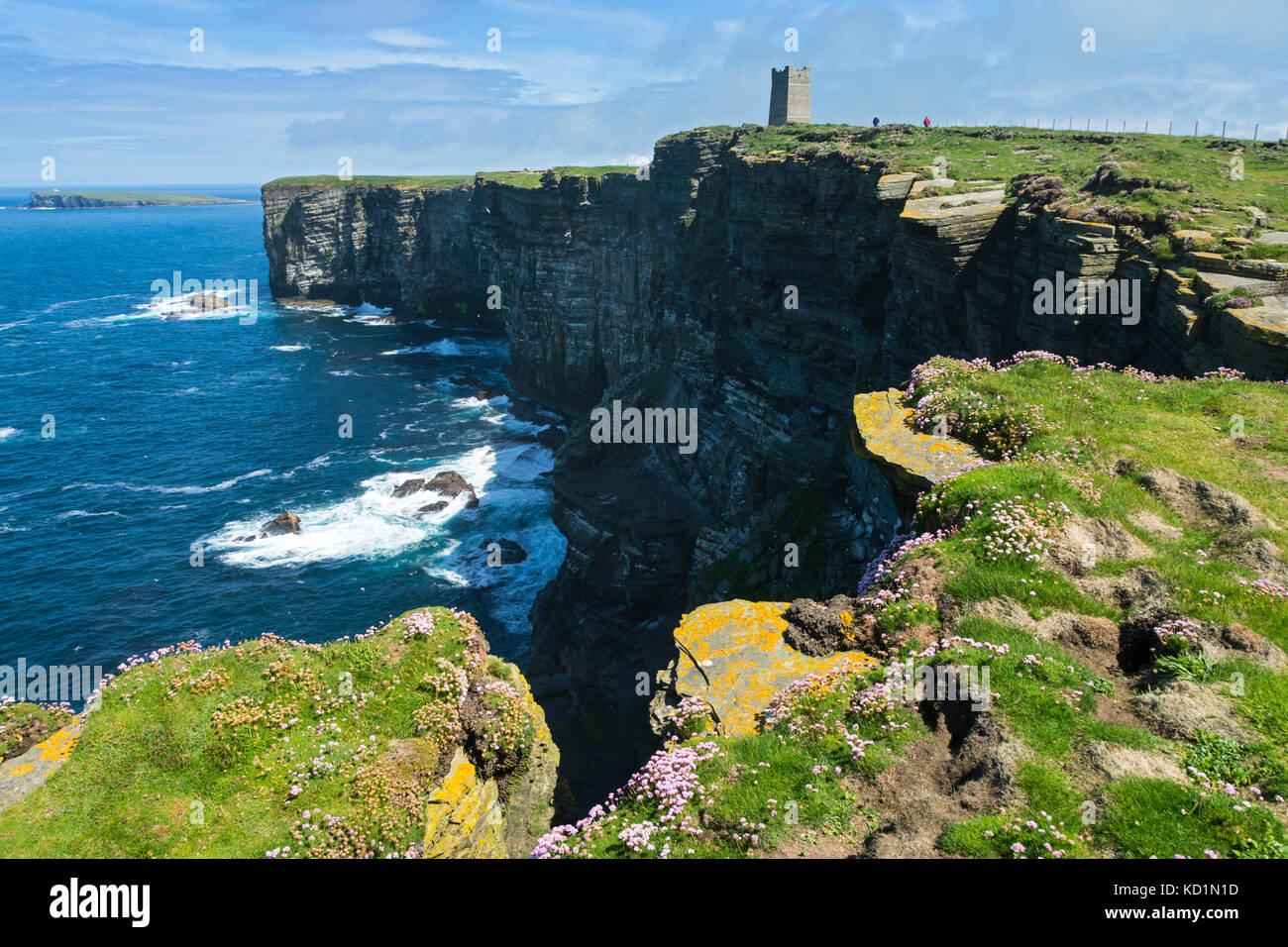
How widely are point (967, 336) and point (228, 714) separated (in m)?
28.9

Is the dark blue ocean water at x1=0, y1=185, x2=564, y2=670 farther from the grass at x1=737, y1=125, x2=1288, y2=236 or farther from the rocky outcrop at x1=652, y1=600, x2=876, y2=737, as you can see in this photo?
the rocky outcrop at x1=652, y1=600, x2=876, y2=737

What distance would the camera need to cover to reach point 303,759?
13.2m

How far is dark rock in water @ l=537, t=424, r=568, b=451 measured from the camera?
261 feet

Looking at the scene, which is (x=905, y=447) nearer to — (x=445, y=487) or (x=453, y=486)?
(x=453, y=486)

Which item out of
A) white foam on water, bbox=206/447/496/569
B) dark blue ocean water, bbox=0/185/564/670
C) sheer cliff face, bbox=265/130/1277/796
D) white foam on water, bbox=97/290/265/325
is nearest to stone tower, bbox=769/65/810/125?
sheer cliff face, bbox=265/130/1277/796

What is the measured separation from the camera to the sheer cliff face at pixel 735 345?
28797mm

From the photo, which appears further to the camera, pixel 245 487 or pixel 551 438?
pixel 551 438

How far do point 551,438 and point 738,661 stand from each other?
67.4m

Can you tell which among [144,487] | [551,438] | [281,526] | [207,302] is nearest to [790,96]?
[551,438]

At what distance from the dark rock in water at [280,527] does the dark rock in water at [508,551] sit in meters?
15.4

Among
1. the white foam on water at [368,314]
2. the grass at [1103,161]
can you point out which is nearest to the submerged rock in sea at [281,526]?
the grass at [1103,161]

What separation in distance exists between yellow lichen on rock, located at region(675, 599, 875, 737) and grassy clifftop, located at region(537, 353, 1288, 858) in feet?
0.44

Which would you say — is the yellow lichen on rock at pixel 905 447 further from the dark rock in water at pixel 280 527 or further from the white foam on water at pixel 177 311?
the white foam on water at pixel 177 311

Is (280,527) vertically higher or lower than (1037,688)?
lower
